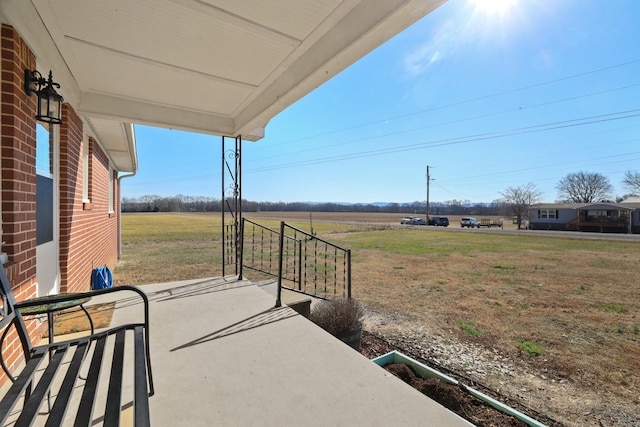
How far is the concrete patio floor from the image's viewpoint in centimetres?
158

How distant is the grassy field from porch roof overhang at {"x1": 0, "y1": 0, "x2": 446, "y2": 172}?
329 cm

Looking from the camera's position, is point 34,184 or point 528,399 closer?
point 34,184

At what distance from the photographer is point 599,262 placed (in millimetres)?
9562

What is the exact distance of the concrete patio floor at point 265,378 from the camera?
5.19ft

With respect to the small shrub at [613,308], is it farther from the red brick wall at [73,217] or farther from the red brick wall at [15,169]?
the red brick wall at [73,217]

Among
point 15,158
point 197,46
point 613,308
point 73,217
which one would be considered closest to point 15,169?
point 15,158

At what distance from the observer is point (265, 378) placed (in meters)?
1.92

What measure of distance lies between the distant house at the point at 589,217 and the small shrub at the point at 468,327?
28979 mm

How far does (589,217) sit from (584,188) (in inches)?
640

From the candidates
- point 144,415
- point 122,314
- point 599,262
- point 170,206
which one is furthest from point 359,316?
point 170,206

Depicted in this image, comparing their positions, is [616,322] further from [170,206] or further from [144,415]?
[170,206]

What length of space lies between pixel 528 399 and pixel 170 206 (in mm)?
62127

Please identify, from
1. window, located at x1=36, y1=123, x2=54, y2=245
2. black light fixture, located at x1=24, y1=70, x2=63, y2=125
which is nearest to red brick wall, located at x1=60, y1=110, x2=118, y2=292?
window, located at x1=36, y1=123, x2=54, y2=245

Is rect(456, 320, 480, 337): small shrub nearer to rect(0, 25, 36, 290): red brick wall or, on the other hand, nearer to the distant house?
rect(0, 25, 36, 290): red brick wall
